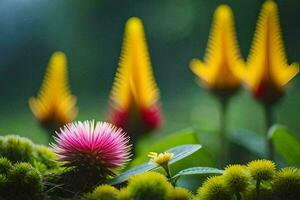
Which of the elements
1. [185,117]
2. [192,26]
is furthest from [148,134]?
[192,26]

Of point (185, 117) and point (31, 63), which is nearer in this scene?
point (185, 117)

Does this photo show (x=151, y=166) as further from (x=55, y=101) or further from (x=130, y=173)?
(x=55, y=101)

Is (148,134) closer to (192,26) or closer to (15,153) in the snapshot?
(15,153)

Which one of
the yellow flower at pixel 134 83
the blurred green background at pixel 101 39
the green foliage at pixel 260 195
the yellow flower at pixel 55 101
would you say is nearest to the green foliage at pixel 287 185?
the green foliage at pixel 260 195

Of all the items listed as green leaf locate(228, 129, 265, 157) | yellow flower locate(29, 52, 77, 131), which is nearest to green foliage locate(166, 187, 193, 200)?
yellow flower locate(29, 52, 77, 131)

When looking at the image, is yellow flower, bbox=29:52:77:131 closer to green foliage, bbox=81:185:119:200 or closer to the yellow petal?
the yellow petal

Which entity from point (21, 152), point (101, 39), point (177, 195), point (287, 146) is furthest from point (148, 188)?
point (101, 39)
